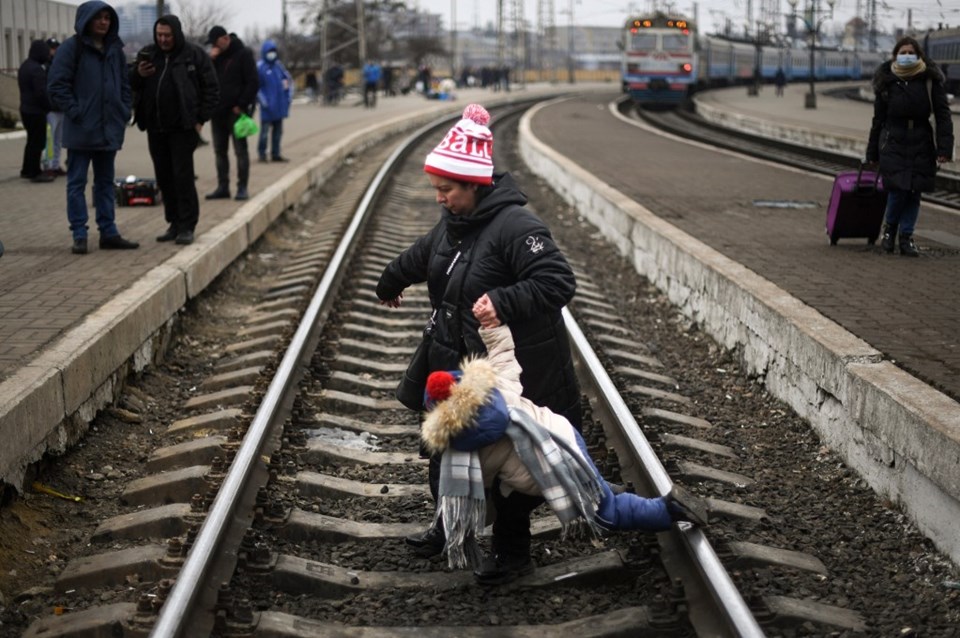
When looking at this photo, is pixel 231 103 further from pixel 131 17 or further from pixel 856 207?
pixel 131 17

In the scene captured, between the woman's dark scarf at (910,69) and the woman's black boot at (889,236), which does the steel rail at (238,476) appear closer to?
the woman's black boot at (889,236)

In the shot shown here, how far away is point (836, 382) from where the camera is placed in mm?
6129

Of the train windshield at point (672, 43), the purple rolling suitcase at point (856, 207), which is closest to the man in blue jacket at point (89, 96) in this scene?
the purple rolling suitcase at point (856, 207)

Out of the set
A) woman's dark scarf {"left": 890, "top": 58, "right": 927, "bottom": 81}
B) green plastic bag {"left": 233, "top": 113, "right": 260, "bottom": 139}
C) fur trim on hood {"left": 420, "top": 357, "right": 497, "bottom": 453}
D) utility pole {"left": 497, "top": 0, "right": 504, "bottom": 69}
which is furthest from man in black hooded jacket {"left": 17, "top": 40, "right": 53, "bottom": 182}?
utility pole {"left": 497, "top": 0, "right": 504, "bottom": 69}

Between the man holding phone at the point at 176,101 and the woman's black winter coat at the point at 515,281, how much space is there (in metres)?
6.07

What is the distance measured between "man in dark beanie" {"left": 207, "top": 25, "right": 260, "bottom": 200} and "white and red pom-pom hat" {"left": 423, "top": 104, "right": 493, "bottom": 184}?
9.51 metres

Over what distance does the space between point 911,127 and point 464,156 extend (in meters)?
6.35

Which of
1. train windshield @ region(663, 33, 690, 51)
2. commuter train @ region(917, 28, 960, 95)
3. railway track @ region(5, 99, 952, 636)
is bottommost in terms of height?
railway track @ region(5, 99, 952, 636)

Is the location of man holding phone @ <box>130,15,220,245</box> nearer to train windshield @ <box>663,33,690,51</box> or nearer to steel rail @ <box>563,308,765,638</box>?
steel rail @ <box>563,308,765,638</box>

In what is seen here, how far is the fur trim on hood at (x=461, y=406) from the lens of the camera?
159 inches

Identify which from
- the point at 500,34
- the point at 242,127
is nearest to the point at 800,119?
the point at 242,127

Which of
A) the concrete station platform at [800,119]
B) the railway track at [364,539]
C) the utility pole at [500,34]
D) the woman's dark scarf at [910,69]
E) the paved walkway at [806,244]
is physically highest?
the utility pole at [500,34]

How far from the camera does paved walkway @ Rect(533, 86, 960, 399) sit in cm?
705

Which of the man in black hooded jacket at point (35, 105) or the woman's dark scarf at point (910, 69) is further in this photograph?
the man in black hooded jacket at point (35, 105)
